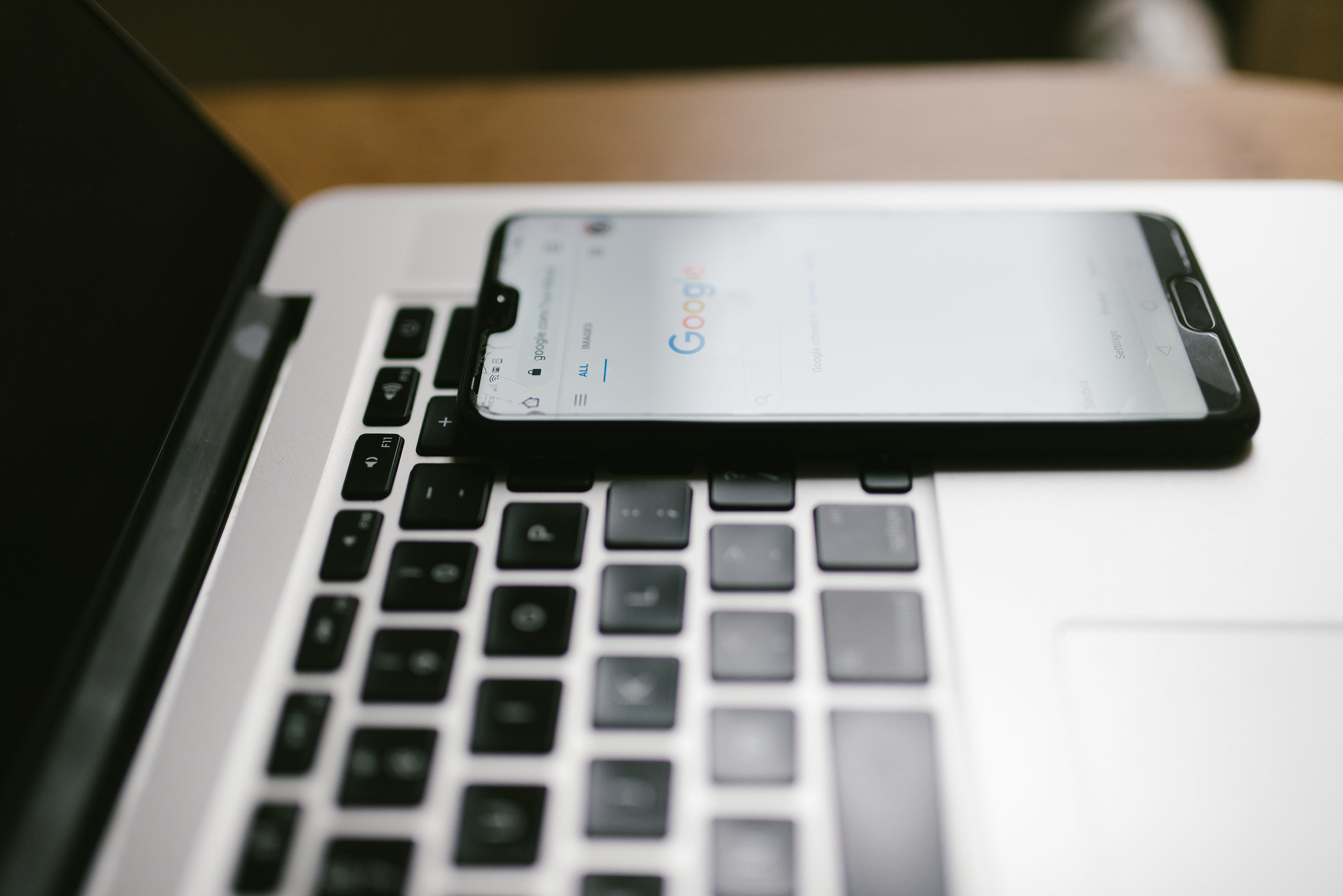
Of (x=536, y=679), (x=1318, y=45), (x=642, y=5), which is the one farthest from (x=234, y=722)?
(x=642, y=5)

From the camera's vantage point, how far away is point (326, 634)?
22 cm

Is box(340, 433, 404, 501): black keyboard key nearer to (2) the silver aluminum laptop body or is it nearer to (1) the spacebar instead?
(2) the silver aluminum laptop body

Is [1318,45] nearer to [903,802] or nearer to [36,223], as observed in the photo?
[903,802]

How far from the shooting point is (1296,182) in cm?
32

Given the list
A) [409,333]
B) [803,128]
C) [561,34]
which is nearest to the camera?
[409,333]

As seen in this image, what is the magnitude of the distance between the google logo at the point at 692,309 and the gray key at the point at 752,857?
140 millimetres

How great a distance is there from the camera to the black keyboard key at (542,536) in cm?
23

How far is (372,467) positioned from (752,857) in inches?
6.2

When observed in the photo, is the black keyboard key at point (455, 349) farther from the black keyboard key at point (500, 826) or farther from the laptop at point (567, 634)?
the black keyboard key at point (500, 826)

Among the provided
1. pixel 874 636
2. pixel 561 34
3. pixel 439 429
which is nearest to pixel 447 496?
pixel 439 429

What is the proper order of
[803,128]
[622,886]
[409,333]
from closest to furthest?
1. [622,886]
2. [409,333]
3. [803,128]

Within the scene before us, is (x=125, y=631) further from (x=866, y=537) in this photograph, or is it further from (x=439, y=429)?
(x=866, y=537)

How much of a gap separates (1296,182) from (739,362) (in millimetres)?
238

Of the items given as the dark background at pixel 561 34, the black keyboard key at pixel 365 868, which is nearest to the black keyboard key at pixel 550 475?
the black keyboard key at pixel 365 868
